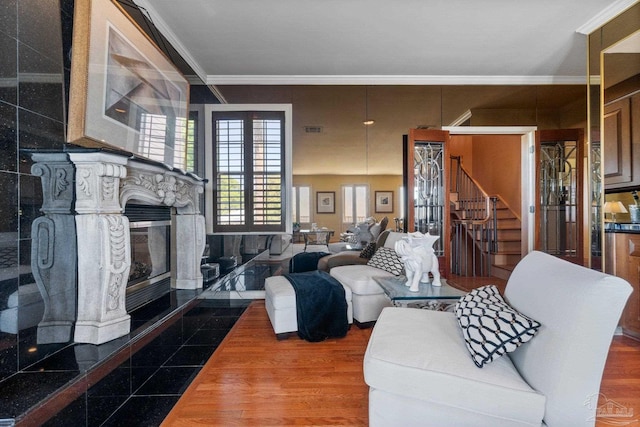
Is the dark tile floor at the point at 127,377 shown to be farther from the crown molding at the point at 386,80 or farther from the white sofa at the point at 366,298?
the crown molding at the point at 386,80

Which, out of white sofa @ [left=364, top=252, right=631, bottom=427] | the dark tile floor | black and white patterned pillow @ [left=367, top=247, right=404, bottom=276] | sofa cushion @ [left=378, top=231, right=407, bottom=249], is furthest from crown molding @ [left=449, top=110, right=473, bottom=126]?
the dark tile floor

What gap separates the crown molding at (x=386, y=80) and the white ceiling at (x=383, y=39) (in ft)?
0.04

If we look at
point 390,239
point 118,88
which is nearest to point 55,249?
point 118,88

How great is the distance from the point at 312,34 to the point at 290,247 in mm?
2287

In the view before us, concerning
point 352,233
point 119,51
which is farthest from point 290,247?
point 119,51

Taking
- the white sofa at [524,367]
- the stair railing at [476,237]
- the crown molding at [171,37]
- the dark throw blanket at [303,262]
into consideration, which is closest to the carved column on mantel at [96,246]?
the white sofa at [524,367]

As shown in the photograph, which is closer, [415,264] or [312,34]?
[415,264]

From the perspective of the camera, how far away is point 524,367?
4.03 feet

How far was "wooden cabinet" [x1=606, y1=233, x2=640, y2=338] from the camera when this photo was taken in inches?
98.0

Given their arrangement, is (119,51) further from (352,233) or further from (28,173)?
(352,233)

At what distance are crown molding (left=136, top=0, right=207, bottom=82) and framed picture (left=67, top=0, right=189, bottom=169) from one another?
423 mm

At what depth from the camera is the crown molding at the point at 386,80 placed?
365 cm

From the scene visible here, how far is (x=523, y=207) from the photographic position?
13.1 ft

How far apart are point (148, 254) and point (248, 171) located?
60.7 inches
